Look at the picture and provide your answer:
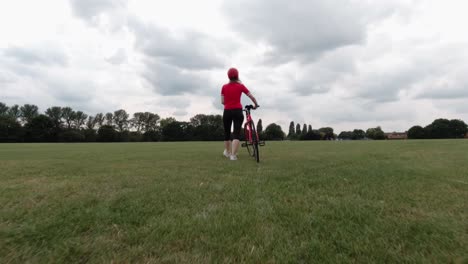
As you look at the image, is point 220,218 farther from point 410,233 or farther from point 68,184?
point 68,184

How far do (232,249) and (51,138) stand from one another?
255 feet

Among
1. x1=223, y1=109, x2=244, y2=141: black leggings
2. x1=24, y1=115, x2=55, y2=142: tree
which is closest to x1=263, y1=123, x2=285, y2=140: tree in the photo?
x1=24, y1=115, x2=55, y2=142: tree

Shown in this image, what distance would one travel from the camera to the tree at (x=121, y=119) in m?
91.9

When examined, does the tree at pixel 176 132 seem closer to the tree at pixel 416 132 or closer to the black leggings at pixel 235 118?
the tree at pixel 416 132

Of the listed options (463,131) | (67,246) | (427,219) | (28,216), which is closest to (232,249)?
(67,246)

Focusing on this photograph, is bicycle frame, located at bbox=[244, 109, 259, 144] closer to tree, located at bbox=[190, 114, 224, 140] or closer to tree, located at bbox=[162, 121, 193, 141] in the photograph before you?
tree, located at bbox=[190, 114, 224, 140]

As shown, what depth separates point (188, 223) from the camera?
5.91 feet

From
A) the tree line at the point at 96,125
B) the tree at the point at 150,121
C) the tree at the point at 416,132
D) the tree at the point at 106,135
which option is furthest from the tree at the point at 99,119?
the tree at the point at 416,132

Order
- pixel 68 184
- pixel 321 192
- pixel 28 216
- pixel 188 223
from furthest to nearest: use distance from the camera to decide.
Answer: pixel 68 184
pixel 321 192
pixel 28 216
pixel 188 223

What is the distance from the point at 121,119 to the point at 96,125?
28.4 ft

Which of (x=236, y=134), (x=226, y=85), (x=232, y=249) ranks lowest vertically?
(x=232, y=249)

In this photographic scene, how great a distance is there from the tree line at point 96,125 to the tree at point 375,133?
3632 centimetres

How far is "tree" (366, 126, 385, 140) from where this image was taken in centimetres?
8731

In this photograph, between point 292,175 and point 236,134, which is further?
point 236,134
